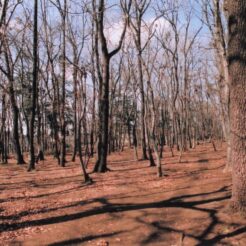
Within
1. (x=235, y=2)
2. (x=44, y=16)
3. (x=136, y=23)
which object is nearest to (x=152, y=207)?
(x=235, y=2)

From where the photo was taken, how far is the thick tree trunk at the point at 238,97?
24.5ft

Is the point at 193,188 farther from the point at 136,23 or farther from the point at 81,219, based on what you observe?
the point at 136,23

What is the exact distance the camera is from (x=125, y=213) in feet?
28.5

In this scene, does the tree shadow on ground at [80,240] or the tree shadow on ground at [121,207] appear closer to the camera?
the tree shadow on ground at [80,240]

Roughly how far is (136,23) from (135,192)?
10.9 metres

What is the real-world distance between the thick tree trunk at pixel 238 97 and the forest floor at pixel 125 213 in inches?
24.3

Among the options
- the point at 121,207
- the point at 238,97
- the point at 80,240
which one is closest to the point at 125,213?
the point at 121,207

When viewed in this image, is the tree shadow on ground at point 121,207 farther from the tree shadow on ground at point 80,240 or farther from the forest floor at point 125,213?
the tree shadow on ground at point 80,240

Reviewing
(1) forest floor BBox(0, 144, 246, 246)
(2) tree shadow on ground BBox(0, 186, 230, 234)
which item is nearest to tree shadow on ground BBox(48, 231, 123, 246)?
(1) forest floor BBox(0, 144, 246, 246)

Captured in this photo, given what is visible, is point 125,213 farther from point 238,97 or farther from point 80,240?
point 238,97

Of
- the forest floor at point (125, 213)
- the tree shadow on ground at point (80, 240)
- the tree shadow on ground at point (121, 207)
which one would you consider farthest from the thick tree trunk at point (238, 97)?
the tree shadow on ground at point (80, 240)

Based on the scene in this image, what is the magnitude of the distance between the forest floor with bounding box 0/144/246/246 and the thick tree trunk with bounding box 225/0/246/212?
2.03 ft

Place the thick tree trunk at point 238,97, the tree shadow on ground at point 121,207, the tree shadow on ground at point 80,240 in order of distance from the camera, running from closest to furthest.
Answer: the tree shadow on ground at point 80,240, the thick tree trunk at point 238,97, the tree shadow on ground at point 121,207

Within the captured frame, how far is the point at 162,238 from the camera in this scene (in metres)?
6.96
